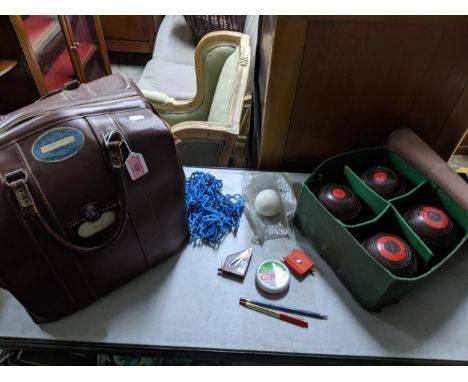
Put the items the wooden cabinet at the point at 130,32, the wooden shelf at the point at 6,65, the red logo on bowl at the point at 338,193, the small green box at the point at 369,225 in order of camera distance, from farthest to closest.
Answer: the wooden cabinet at the point at 130,32 → the wooden shelf at the point at 6,65 → the red logo on bowl at the point at 338,193 → the small green box at the point at 369,225

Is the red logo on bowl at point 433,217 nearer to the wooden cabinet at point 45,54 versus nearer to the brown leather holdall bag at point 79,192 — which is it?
the brown leather holdall bag at point 79,192

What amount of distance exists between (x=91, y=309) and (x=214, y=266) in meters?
0.26

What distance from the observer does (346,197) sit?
2.37 feet

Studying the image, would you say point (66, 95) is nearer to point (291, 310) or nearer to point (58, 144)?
point (58, 144)

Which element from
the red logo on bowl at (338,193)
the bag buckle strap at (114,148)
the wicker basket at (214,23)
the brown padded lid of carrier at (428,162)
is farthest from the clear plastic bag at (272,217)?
the wicker basket at (214,23)

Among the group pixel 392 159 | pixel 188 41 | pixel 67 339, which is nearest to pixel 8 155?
pixel 67 339

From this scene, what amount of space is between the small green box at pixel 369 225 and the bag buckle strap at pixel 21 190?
511mm

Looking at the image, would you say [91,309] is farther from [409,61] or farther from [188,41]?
[188,41]

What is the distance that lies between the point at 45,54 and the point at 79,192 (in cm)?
170

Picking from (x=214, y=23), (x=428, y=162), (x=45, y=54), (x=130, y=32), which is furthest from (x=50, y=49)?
(x=428, y=162)

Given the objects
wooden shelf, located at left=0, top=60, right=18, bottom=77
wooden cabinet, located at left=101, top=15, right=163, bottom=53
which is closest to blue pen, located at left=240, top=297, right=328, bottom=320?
wooden shelf, located at left=0, top=60, right=18, bottom=77

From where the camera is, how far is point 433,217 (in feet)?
2.22

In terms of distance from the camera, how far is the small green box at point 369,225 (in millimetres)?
615

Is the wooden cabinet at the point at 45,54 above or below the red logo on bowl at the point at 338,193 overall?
below
